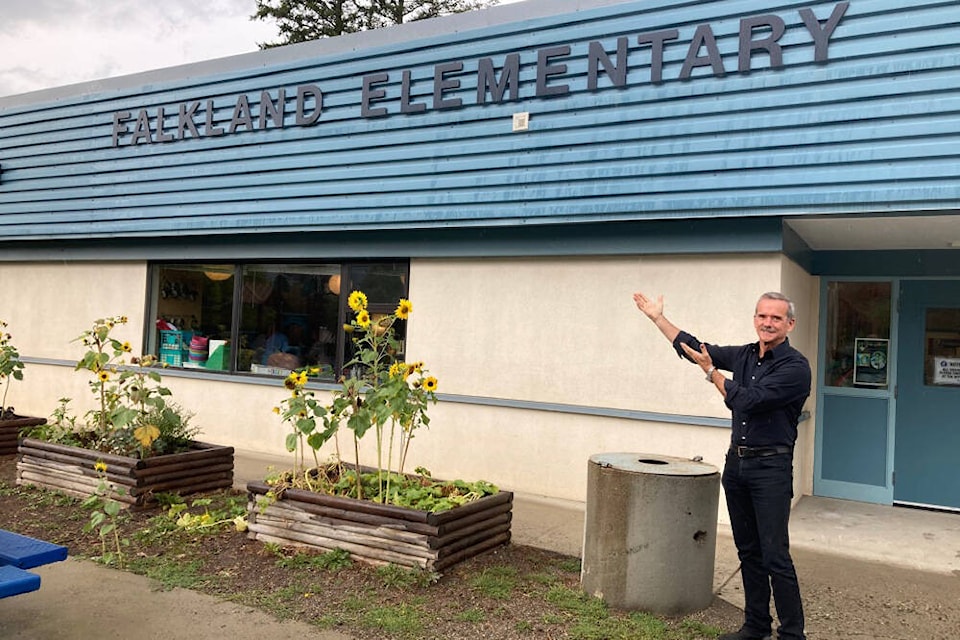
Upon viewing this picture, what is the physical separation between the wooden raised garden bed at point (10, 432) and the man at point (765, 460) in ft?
25.0

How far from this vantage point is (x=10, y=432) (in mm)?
8352

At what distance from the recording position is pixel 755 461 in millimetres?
3820

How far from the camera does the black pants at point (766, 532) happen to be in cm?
374

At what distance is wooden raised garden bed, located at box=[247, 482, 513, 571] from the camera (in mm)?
4828

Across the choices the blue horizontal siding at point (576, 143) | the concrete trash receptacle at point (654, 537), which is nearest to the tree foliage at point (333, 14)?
the blue horizontal siding at point (576, 143)

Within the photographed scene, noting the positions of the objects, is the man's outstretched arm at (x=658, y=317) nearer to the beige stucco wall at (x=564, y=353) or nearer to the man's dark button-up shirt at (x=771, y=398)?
the man's dark button-up shirt at (x=771, y=398)

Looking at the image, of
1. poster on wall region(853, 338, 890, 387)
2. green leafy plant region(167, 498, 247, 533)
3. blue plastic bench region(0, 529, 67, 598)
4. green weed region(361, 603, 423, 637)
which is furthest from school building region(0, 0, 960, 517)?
blue plastic bench region(0, 529, 67, 598)

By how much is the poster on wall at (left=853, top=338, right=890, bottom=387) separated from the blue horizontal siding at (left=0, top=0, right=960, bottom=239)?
231cm

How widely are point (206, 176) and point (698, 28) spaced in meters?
6.30

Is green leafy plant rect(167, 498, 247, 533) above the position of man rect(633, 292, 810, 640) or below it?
below

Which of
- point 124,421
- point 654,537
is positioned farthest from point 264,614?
point 124,421

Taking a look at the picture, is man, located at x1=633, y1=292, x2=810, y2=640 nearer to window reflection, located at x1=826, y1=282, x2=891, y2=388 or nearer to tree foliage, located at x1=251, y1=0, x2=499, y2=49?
window reflection, located at x1=826, y1=282, x2=891, y2=388

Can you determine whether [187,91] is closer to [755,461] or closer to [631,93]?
[631,93]

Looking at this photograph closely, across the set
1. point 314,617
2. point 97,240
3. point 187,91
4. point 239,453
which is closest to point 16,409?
point 97,240
